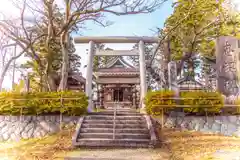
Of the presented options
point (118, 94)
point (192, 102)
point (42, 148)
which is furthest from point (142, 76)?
point (118, 94)

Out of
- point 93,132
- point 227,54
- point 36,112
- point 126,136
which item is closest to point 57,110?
point 36,112

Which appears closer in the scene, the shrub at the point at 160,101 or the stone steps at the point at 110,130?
the stone steps at the point at 110,130

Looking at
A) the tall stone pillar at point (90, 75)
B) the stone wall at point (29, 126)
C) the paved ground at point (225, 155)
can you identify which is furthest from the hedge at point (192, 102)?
the stone wall at point (29, 126)

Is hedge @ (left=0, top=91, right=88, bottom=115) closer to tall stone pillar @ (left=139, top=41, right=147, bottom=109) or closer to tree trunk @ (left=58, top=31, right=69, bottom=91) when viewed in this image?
tree trunk @ (left=58, top=31, right=69, bottom=91)

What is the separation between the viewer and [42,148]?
356 cm

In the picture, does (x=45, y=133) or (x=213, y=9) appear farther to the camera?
(x=213, y=9)

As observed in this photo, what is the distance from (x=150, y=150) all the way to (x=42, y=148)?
174 centimetres

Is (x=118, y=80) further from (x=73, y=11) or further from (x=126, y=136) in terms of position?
(x=126, y=136)

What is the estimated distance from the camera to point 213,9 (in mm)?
7137

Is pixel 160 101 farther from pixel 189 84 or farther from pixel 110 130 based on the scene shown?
pixel 189 84

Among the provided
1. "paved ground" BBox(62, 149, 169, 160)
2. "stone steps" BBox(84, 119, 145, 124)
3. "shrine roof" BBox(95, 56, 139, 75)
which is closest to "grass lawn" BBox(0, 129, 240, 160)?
"paved ground" BBox(62, 149, 169, 160)

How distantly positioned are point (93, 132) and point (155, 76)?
21.2 ft

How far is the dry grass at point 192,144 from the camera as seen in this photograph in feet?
10.2

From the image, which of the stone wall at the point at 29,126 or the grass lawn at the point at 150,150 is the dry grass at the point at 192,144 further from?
the stone wall at the point at 29,126
